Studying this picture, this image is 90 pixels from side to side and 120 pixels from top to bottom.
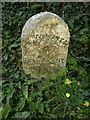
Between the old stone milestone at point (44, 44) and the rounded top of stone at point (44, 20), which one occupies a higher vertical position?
the rounded top of stone at point (44, 20)

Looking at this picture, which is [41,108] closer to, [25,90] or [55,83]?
[25,90]

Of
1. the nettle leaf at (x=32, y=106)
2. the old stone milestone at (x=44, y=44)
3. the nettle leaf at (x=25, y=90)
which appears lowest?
the nettle leaf at (x=32, y=106)

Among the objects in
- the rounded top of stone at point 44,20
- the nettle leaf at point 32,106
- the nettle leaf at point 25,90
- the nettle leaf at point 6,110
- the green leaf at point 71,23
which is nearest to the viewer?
the nettle leaf at point 6,110

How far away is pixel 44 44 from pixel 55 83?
1.37ft

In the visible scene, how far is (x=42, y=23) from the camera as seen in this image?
288 cm

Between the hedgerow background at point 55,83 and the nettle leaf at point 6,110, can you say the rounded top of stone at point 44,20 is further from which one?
the nettle leaf at point 6,110

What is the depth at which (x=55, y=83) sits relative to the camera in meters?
2.90

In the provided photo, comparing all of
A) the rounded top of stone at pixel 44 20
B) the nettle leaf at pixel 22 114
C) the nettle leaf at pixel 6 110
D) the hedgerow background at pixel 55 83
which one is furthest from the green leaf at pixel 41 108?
the rounded top of stone at pixel 44 20

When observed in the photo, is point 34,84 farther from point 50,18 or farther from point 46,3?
point 46,3

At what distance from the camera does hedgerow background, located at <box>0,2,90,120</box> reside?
258 centimetres

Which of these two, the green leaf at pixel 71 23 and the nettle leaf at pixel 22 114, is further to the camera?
the green leaf at pixel 71 23

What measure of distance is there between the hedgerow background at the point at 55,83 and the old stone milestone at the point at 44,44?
105 mm

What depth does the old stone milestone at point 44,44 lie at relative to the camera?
288 centimetres

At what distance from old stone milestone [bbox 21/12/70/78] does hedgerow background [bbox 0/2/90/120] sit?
0.11 meters
